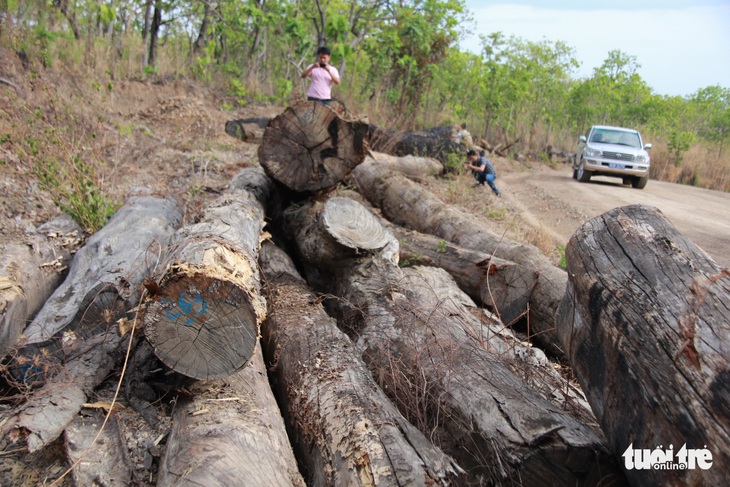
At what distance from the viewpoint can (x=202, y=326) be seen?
2449 millimetres

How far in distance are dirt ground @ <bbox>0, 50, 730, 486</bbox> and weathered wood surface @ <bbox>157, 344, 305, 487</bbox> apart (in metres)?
0.23

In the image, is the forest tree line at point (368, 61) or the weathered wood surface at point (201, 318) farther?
the forest tree line at point (368, 61)

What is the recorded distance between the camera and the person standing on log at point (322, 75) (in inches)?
326

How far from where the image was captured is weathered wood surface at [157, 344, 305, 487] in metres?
1.98

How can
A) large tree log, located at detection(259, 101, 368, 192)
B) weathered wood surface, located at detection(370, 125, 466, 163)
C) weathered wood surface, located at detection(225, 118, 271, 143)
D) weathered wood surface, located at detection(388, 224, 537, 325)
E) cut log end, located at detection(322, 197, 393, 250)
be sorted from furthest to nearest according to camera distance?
weathered wood surface, located at detection(370, 125, 466, 163) → weathered wood surface, located at detection(225, 118, 271, 143) → large tree log, located at detection(259, 101, 368, 192) → weathered wood surface, located at detection(388, 224, 537, 325) → cut log end, located at detection(322, 197, 393, 250)

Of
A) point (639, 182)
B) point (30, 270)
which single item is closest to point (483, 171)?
point (639, 182)

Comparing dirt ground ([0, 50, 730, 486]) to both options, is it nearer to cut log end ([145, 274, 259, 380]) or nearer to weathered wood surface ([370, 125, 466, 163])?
cut log end ([145, 274, 259, 380])

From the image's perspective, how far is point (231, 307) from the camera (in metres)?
2.47

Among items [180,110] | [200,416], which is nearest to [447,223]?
[200,416]

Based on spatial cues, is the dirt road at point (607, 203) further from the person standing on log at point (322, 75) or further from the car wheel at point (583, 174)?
the person standing on log at point (322, 75)

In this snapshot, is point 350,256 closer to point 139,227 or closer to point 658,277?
point 139,227

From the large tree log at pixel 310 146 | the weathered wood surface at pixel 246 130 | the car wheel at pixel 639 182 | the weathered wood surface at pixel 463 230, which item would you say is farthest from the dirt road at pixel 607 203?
the weathered wood surface at pixel 246 130

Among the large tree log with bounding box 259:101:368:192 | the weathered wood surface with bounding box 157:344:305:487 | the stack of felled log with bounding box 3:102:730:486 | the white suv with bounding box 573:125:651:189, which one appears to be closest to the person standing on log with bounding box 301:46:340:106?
the large tree log with bounding box 259:101:368:192

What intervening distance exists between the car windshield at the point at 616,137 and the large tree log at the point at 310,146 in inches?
452
